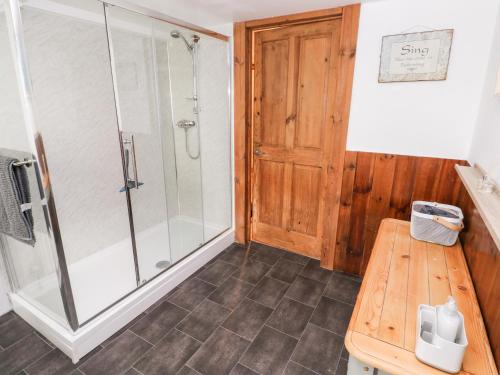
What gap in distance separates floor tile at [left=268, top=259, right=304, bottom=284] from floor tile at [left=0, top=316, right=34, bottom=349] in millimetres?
1761

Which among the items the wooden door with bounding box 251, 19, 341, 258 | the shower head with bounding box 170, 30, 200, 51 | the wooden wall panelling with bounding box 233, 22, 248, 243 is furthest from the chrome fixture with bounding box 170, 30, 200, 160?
the wooden door with bounding box 251, 19, 341, 258

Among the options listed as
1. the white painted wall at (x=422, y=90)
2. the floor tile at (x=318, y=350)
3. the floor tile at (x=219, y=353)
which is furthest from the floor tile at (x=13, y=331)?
the white painted wall at (x=422, y=90)

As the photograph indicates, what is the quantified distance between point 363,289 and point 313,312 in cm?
94

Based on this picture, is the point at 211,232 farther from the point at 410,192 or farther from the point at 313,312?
the point at 410,192

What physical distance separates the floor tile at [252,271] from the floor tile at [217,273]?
2.9 inches

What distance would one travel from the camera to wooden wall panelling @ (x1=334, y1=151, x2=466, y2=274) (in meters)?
1.97

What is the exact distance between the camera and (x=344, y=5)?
6.59 feet

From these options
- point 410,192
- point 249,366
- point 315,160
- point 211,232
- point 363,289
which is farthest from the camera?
point 211,232

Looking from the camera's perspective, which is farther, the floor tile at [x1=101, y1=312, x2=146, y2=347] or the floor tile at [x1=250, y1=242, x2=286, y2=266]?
the floor tile at [x1=250, y1=242, x2=286, y2=266]

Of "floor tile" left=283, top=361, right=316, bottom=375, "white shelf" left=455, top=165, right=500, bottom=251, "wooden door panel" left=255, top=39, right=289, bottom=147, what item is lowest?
"floor tile" left=283, top=361, right=316, bottom=375

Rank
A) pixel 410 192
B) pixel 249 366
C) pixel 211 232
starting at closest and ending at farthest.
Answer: pixel 249 366, pixel 410 192, pixel 211 232

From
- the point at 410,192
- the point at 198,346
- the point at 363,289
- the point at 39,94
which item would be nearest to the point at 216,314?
the point at 198,346

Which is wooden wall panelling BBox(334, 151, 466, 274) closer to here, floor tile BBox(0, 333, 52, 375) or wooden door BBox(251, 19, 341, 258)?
wooden door BBox(251, 19, 341, 258)

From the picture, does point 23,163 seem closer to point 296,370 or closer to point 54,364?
point 54,364
